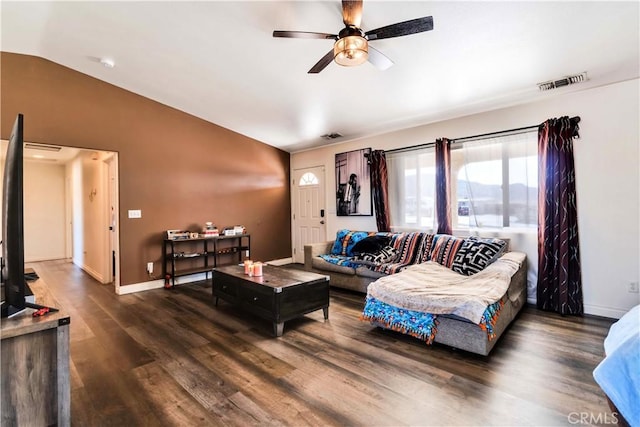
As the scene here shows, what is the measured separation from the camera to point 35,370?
1309 millimetres

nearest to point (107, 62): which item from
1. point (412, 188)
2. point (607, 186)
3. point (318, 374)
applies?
point (318, 374)

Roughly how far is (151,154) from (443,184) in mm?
4307

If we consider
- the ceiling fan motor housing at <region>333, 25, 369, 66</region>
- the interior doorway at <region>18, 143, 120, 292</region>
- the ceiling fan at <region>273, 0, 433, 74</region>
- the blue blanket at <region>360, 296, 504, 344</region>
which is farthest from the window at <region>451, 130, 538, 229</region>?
the interior doorway at <region>18, 143, 120, 292</region>

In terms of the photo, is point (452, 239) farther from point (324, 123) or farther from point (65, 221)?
point (65, 221)

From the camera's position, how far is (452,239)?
370 centimetres

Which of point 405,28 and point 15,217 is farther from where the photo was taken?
point 405,28

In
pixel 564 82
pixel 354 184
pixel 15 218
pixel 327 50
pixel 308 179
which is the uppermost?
pixel 327 50

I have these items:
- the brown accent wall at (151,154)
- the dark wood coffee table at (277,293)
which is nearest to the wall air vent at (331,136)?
the brown accent wall at (151,154)

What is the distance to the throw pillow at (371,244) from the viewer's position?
4.16 metres

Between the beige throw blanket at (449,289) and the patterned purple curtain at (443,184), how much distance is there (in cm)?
93

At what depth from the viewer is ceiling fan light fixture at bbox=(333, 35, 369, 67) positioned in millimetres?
2074

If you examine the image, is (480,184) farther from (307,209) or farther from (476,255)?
(307,209)

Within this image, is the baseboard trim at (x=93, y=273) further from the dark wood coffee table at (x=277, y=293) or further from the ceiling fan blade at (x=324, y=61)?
the ceiling fan blade at (x=324, y=61)

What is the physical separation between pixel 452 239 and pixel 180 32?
147 inches
